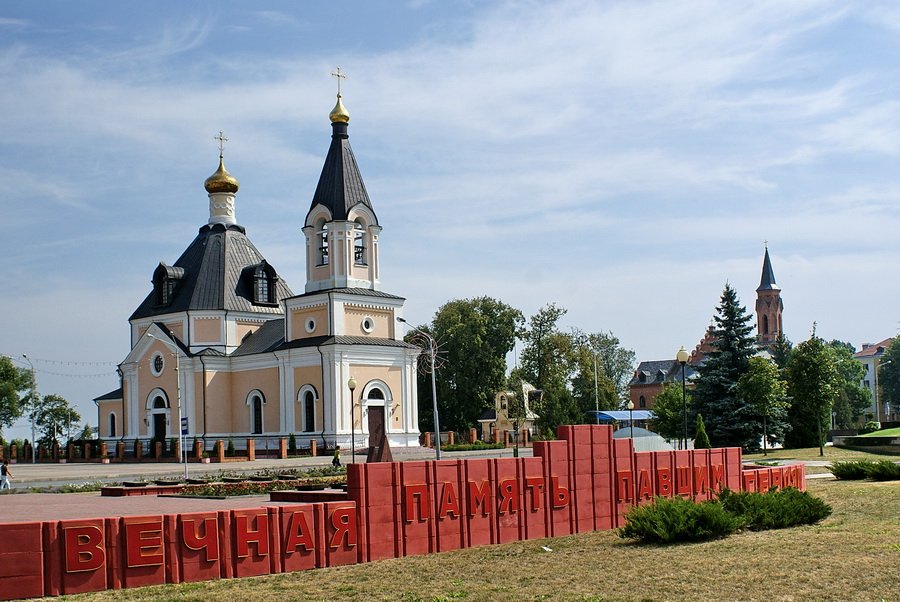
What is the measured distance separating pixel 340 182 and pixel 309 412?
1203 centimetres

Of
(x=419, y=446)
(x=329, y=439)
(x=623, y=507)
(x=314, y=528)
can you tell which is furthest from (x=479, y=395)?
(x=314, y=528)

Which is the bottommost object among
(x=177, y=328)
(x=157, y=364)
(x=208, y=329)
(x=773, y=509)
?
Result: (x=773, y=509)

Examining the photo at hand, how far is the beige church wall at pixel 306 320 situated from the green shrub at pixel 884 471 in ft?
99.9

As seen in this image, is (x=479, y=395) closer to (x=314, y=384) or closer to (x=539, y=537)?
(x=314, y=384)

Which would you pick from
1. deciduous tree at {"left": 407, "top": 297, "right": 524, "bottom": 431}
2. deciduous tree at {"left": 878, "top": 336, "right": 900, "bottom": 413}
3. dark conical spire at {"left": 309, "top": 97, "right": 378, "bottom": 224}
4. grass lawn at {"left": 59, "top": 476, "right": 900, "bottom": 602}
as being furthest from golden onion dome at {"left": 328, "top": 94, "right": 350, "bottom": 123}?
deciduous tree at {"left": 878, "top": 336, "right": 900, "bottom": 413}

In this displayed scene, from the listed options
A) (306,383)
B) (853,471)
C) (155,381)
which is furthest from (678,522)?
(155,381)

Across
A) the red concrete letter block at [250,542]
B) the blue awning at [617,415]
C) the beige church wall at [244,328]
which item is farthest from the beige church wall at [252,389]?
the red concrete letter block at [250,542]

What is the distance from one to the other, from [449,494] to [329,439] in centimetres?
3505

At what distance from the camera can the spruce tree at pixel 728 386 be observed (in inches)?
1823

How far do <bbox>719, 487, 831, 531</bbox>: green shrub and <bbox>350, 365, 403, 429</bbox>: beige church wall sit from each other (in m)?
35.2

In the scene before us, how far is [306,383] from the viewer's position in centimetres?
5275

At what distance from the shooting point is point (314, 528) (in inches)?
571

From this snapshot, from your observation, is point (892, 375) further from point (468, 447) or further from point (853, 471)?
point (853, 471)

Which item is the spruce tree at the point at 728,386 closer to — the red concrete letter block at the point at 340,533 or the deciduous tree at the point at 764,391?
the deciduous tree at the point at 764,391
